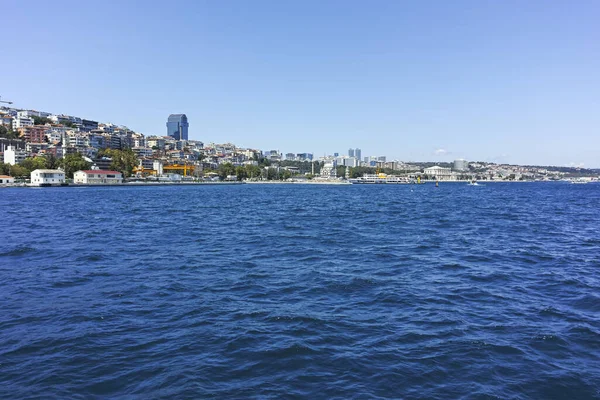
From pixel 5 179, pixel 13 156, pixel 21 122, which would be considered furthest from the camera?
pixel 21 122

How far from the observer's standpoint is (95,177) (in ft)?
391

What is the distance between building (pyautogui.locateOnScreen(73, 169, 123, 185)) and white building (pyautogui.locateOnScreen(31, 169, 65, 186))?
20.2ft

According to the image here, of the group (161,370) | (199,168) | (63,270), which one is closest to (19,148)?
(199,168)

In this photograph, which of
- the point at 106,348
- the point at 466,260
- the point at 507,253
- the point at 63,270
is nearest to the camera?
the point at 106,348

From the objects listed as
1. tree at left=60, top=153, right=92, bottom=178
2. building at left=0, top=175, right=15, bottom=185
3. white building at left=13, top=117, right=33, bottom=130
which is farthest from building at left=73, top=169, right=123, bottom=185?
white building at left=13, top=117, right=33, bottom=130

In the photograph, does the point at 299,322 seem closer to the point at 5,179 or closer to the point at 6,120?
the point at 5,179

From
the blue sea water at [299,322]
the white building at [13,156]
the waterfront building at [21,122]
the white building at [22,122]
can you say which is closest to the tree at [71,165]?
the white building at [13,156]

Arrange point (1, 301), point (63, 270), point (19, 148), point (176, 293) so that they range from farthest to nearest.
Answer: point (19, 148) < point (63, 270) < point (176, 293) < point (1, 301)

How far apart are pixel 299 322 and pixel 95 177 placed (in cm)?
12467

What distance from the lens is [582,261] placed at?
16359 millimetres

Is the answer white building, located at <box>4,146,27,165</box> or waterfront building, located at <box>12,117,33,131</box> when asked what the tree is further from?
waterfront building, located at <box>12,117,33,131</box>

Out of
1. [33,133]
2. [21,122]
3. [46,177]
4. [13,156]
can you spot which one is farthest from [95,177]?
[21,122]

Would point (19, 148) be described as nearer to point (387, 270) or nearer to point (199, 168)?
point (199, 168)

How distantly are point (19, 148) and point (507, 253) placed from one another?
162m
